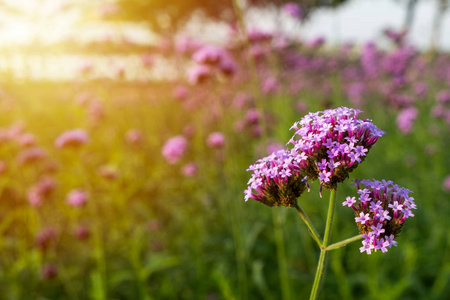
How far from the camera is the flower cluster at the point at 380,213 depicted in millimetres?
1071

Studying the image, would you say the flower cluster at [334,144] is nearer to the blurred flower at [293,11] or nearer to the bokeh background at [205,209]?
the bokeh background at [205,209]

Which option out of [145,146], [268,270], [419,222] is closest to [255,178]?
[268,270]

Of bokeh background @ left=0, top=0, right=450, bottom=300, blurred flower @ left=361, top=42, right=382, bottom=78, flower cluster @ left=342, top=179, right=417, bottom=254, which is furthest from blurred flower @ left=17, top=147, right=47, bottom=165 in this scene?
blurred flower @ left=361, top=42, right=382, bottom=78

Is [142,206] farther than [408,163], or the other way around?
[408,163]

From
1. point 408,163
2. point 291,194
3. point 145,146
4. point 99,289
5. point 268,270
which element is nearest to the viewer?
point 291,194

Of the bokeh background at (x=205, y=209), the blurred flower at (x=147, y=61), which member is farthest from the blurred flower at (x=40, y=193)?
the blurred flower at (x=147, y=61)

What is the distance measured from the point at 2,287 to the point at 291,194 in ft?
9.43

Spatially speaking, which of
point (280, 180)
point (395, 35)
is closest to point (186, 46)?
point (395, 35)

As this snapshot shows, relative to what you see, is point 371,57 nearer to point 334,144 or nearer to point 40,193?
point 40,193

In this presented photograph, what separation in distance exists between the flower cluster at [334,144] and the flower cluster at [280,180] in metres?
0.04

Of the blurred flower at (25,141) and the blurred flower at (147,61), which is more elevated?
the blurred flower at (147,61)

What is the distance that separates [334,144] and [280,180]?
0.67 feet

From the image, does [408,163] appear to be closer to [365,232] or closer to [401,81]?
[401,81]

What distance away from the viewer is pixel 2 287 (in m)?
3.09
